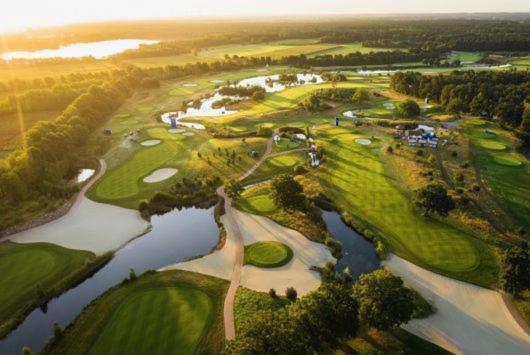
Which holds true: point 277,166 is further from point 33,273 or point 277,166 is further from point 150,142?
point 33,273

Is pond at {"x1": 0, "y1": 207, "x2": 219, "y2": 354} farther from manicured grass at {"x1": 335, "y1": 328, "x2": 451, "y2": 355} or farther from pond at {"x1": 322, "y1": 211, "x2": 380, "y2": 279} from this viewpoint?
manicured grass at {"x1": 335, "y1": 328, "x2": 451, "y2": 355}

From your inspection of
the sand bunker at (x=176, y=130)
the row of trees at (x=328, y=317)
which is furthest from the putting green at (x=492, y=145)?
the sand bunker at (x=176, y=130)

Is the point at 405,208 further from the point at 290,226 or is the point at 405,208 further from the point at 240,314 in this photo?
the point at 240,314

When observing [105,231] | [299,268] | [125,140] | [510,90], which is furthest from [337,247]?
[510,90]

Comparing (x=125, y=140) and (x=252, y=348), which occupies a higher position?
(x=252, y=348)

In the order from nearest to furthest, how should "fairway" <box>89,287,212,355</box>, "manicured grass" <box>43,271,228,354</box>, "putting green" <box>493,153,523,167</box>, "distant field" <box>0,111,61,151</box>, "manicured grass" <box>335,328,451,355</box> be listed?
"manicured grass" <box>335,328,451,355</box> → "fairway" <box>89,287,212,355</box> → "manicured grass" <box>43,271,228,354</box> → "putting green" <box>493,153,523,167</box> → "distant field" <box>0,111,61,151</box>

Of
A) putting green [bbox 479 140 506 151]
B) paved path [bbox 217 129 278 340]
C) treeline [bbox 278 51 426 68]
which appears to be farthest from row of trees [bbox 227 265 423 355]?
treeline [bbox 278 51 426 68]

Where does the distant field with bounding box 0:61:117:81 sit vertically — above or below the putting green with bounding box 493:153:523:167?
above
